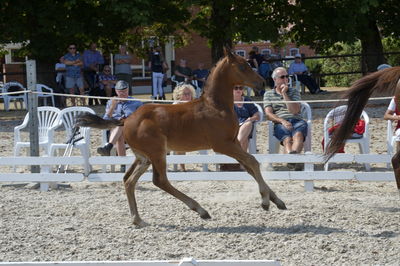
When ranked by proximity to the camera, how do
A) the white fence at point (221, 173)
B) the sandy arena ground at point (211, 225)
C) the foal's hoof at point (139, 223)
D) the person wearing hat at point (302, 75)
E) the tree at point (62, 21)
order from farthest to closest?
1. the person wearing hat at point (302, 75)
2. the tree at point (62, 21)
3. the white fence at point (221, 173)
4. the foal's hoof at point (139, 223)
5. the sandy arena ground at point (211, 225)

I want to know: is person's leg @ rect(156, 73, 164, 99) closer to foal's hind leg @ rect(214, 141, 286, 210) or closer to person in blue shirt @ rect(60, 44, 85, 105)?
person in blue shirt @ rect(60, 44, 85, 105)

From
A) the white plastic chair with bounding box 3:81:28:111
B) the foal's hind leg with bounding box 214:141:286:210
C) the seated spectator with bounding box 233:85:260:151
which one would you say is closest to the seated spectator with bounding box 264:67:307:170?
the seated spectator with bounding box 233:85:260:151

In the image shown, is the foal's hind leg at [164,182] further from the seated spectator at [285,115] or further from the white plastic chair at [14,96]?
the white plastic chair at [14,96]

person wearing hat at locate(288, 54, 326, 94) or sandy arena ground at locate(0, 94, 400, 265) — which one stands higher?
person wearing hat at locate(288, 54, 326, 94)

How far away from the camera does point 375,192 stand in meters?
8.84

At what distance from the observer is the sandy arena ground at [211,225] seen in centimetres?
583

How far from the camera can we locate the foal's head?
7406 millimetres

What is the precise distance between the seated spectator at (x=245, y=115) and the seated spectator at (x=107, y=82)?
32.0 ft

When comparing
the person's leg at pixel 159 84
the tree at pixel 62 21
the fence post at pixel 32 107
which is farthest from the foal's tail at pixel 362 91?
the person's leg at pixel 159 84

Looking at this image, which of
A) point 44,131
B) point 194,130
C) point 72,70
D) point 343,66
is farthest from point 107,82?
point 343,66

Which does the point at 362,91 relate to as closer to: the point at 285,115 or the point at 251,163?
the point at 251,163

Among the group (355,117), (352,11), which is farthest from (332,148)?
(352,11)

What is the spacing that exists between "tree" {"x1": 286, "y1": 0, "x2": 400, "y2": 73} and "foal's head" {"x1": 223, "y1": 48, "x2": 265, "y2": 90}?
1107 centimetres

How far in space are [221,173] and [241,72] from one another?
1931 mm
